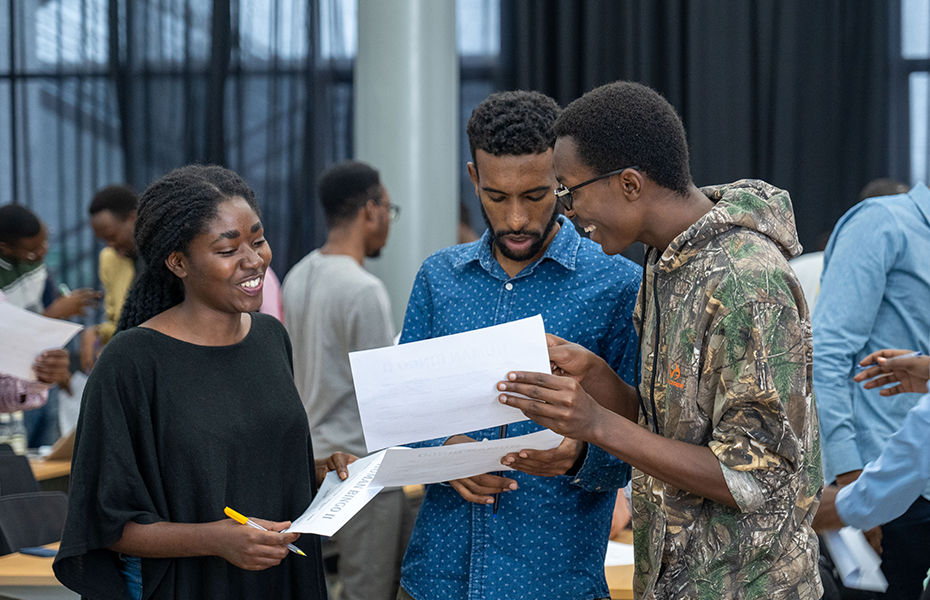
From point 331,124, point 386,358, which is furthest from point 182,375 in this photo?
point 331,124

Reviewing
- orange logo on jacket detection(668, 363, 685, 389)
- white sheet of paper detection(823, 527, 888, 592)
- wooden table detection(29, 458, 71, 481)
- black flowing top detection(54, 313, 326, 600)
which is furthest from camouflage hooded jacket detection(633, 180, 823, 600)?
wooden table detection(29, 458, 71, 481)

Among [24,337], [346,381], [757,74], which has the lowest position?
[346,381]

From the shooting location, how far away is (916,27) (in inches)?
224

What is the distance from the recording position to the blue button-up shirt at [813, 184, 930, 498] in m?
2.37

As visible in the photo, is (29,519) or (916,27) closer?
(29,519)

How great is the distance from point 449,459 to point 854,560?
0.87m

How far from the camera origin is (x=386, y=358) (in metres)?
1.51

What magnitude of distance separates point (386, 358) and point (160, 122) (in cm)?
527

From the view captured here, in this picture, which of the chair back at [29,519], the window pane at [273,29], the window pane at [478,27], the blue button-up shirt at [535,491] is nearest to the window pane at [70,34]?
the window pane at [273,29]

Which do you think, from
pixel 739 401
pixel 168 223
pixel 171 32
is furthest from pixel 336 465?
pixel 171 32

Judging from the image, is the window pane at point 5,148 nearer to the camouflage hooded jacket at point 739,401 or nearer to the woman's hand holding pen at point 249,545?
the woman's hand holding pen at point 249,545

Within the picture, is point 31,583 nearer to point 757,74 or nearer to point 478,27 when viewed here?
point 478,27

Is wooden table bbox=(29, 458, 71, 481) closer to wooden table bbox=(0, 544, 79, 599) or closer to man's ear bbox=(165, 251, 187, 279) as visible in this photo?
wooden table bbox=(0, 544, 79, 599)

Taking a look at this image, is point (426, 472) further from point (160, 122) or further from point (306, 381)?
point (160, 122)
